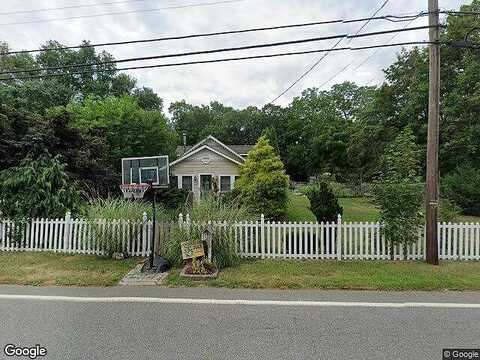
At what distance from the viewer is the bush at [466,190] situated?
1648cm

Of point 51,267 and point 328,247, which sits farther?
point 328,247

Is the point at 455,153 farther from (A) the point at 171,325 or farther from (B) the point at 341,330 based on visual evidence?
(A) the point at 171,325

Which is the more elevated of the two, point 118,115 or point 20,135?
point 118,115

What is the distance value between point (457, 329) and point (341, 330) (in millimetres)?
1467

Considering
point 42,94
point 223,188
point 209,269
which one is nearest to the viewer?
point 209,269

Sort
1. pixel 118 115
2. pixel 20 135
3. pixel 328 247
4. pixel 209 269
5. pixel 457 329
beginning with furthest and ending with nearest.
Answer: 1. pixel 118 115
2. pixel 20 135
3. pixel 328 247
4. pixel 209 269
5. pixel 457 329

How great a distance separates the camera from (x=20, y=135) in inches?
412

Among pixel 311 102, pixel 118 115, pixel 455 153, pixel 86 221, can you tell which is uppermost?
pixel 311 102

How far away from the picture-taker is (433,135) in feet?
23.3

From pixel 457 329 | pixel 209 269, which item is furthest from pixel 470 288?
pixel 209 269
